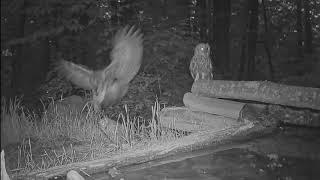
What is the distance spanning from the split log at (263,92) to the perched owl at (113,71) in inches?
56.5

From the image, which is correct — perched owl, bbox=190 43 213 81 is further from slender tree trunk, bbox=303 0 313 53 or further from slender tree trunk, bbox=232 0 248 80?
slender tree trunk, bbox=303 0 313 53

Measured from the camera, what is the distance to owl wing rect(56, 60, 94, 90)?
6716 millimetres

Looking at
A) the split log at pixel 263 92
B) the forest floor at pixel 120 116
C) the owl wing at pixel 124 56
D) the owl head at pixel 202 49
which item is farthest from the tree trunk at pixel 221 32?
the owl wing at pixel 124 56

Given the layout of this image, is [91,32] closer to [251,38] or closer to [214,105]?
[214,105]

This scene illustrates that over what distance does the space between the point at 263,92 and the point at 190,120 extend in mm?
1373

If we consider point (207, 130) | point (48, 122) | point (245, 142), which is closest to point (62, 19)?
point (48, 122)

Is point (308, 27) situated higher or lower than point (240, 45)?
higher

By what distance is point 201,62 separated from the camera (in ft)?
25.2

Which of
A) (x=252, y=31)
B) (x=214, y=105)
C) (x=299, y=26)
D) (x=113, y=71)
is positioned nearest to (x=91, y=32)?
(x=113, y=71)

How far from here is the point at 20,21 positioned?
7.83m

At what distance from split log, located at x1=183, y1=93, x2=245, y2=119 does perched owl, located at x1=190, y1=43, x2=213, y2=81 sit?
42 centimetres

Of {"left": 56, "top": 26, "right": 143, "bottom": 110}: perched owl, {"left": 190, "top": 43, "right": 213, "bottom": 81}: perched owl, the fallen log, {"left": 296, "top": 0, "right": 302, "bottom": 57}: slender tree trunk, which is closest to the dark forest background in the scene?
{"left": 190, "top": 43, "right": 213, "bottom": 81}: perched owl

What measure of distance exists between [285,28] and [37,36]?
13919 millimetres

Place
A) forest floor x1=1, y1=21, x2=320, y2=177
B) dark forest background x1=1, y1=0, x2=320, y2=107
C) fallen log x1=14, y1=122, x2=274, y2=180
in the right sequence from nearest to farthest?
fallen log x1=14, y1=122, x2=274, y2=180 → forest floor x1=1, y1=21, x2=320, y2=177 → dark forest background x1=1, y1=0, x2=320, y2=107
